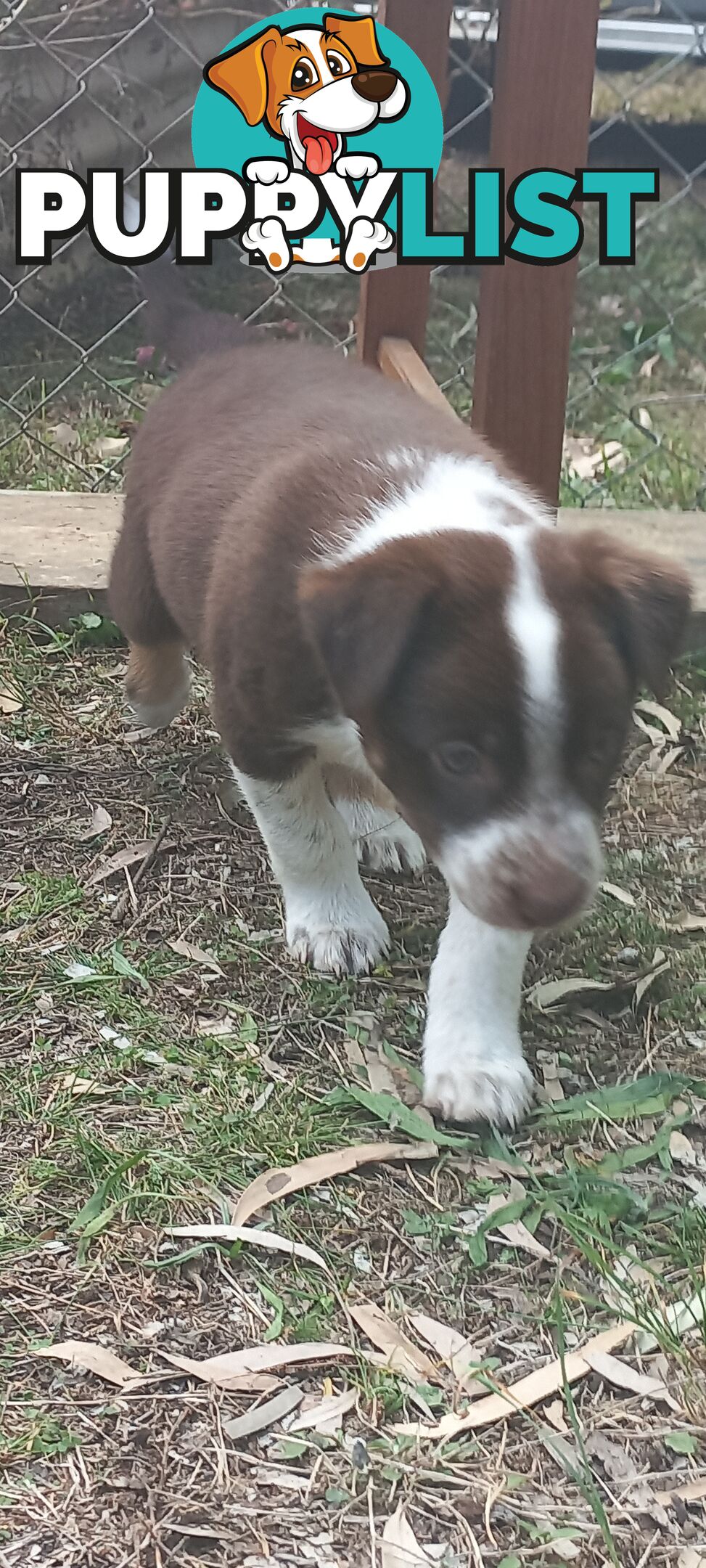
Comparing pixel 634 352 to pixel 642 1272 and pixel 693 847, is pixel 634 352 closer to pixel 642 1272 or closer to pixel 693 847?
pixel 693 847

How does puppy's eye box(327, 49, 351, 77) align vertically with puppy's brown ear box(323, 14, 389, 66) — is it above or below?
below

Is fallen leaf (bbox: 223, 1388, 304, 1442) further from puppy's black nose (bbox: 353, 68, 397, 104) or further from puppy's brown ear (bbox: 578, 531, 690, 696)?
puppy's black nose (bbox: 353, 68, 397, 104)

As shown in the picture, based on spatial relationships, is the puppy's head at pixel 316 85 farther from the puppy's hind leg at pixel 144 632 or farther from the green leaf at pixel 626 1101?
the green leaf at pixel 626 1101

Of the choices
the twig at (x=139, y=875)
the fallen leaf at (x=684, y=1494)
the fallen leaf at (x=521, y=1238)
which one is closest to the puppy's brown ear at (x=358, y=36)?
the twig at (x=139, y=875)

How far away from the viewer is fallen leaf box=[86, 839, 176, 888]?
2.71 metres

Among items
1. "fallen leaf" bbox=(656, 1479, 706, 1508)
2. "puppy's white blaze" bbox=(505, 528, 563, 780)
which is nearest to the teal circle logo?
"puppy's white blaze" bbox=(505, 528, 563, 780)

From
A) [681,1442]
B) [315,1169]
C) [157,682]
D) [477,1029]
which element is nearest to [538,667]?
[477,1029]

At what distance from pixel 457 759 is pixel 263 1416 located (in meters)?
0.80

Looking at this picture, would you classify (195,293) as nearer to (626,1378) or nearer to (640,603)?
(640,603)

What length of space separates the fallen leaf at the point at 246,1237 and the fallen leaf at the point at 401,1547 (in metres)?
0.39

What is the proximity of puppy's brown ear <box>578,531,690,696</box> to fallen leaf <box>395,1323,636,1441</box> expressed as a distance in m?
0.82

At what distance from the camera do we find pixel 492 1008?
222 centimetres

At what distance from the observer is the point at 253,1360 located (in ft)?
5.83

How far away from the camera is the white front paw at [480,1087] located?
2.12 metres
